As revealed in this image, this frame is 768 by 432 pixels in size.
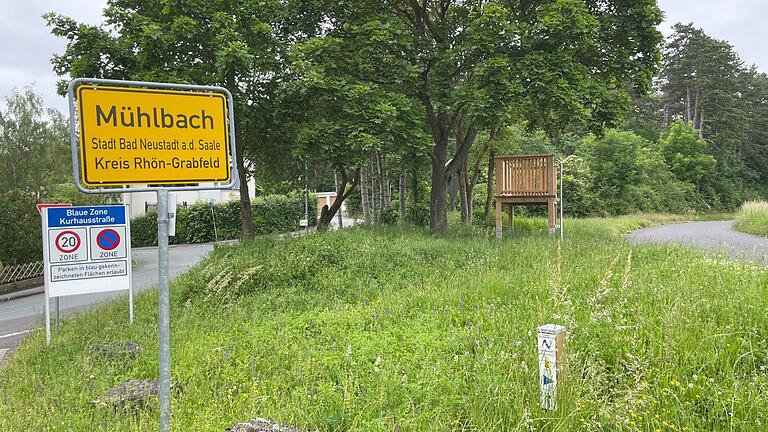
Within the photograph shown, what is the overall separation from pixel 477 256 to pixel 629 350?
5378 millimetres

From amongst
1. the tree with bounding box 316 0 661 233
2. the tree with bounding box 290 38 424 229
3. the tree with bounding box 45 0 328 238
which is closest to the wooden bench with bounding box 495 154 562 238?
the tree with bounding box 316 0 661 233

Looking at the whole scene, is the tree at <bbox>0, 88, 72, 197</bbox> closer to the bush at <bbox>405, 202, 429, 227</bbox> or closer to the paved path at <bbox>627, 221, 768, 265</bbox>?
the bush at <bbox>405, 202, 429, 227</bbox>

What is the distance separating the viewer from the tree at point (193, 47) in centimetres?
918

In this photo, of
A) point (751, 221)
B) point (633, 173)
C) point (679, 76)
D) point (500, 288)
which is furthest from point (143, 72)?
point (679, 76)

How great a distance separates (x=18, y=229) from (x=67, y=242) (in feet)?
38.5

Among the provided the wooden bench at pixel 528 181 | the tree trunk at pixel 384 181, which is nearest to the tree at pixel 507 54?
the wooden bench at pixel 528 181

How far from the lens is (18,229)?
1581 cm

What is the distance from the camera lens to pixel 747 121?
1896 inches

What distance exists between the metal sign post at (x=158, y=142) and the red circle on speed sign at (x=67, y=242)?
5221 mm

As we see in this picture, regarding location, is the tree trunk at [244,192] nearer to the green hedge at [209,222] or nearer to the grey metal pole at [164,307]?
the grey metal pole at [164,307]

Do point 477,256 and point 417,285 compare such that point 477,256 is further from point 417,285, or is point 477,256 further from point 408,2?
point 408,2

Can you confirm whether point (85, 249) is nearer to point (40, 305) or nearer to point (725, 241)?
point (40, 305)

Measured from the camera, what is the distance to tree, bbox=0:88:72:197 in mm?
20031

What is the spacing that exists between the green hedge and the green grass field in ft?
63.2
